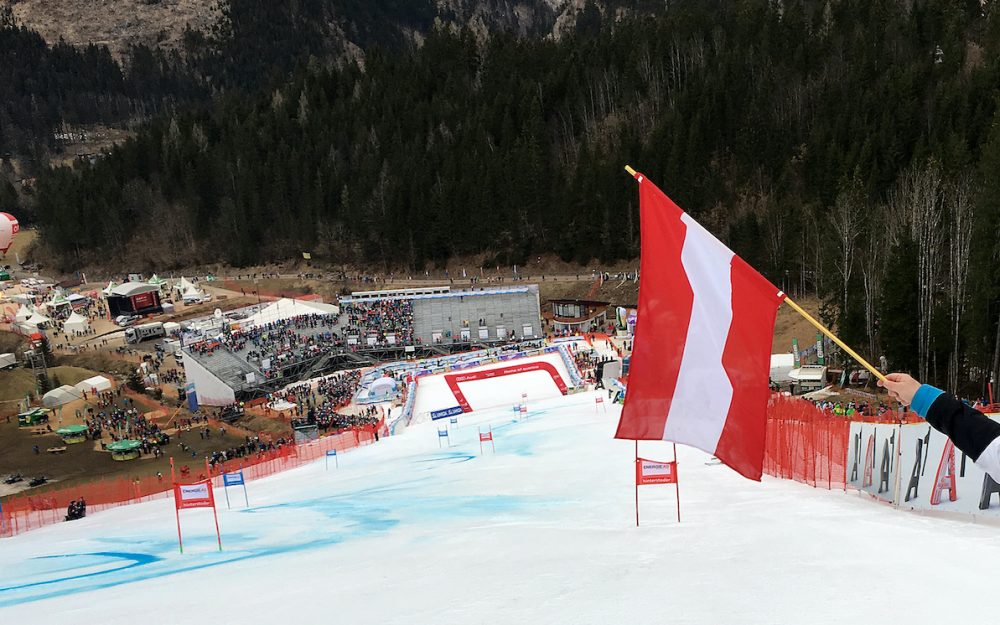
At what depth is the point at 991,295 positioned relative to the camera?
25797 mm

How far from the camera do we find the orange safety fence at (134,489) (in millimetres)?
20859

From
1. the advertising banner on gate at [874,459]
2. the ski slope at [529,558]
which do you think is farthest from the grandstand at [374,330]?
the advertising banner on gate at [874,459]

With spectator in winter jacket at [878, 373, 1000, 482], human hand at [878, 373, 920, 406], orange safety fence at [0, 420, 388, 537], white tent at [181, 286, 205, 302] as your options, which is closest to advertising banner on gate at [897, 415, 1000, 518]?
human hand at [878, 373, 920, 406]

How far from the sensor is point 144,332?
6131cm

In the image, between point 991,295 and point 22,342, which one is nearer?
point 991,295

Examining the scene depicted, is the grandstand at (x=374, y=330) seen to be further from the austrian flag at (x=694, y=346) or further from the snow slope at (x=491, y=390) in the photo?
the austrian flag at (x=694, y=346)

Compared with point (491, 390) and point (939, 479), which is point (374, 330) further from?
point (939, 479)

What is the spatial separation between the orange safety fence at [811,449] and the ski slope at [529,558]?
861mm

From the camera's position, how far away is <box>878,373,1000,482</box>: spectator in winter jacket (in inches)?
187

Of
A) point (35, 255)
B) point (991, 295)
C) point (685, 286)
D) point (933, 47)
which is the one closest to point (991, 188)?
point (991, 295)

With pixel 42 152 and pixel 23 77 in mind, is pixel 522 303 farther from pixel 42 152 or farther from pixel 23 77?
pixel 23 77

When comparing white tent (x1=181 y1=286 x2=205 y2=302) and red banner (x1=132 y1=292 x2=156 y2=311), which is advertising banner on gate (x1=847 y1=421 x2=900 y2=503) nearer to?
red banner (x1=132 y1=292 x2=156 y2=311)

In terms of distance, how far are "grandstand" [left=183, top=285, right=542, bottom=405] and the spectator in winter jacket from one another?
44.8 metres

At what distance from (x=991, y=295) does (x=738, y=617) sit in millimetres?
24862
